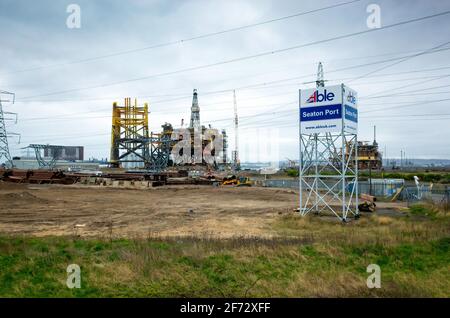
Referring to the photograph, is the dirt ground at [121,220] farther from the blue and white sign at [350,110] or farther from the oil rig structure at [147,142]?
the oil rig structure at [147,142]

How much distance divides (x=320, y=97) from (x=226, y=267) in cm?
1409

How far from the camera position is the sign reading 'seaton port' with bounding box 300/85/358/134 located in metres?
20.0

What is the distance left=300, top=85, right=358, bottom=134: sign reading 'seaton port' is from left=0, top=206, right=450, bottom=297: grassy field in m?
8.29

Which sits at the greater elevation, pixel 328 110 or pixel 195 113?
pixel 195 113

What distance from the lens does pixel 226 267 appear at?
9.55 meters

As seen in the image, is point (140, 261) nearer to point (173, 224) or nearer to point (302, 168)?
point (173, 224)

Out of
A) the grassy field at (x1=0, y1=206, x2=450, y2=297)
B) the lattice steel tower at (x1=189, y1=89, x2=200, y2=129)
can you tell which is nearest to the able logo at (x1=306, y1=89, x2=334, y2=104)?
the grassy field at (x1=0, y1=206, x2=450, y2=297)

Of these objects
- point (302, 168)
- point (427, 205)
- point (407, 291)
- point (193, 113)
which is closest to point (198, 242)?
point (407, 291)

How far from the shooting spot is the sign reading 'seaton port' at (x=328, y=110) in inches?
789
